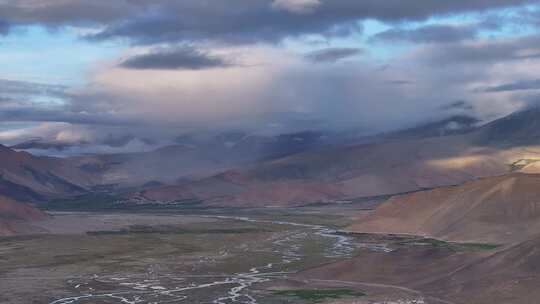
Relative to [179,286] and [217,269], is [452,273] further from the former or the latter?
[217,269]

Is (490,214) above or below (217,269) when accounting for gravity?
below

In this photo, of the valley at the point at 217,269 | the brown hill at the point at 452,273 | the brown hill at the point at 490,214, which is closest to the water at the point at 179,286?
the valley at the point at 217,269

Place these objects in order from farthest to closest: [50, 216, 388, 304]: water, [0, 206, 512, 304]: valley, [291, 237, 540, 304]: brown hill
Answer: [0, 206, 512, 304]: valley → [50, 216, 388, 304]: water → [291, 237, 540, 304]: brown hill

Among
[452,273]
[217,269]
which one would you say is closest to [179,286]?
[217,269]

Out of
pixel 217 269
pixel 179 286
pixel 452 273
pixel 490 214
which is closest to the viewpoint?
pixel 452 273

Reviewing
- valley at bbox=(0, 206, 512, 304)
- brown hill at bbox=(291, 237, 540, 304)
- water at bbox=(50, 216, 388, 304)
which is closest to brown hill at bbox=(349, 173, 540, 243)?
valley at bbox=(0, 206, 512, 304)

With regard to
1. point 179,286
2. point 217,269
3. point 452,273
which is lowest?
point 452,273

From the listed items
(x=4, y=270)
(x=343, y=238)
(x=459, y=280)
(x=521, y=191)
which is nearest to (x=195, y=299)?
(x=459, y=280)

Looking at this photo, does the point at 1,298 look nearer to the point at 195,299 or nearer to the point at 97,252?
the point at 195,299

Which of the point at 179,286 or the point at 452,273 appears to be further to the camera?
the point at 179,286

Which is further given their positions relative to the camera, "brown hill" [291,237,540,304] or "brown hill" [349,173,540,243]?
"brown hill" [349,173,540,243]

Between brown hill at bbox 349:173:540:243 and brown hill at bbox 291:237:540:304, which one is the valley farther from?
brown hill at bbox 349:173:540:243
